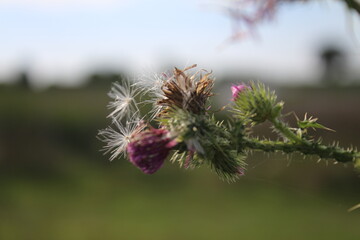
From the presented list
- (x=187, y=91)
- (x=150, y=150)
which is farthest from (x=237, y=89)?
(x=150, y=150)

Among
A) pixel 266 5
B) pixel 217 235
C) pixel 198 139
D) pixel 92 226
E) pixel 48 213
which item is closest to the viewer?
pixel 198 139

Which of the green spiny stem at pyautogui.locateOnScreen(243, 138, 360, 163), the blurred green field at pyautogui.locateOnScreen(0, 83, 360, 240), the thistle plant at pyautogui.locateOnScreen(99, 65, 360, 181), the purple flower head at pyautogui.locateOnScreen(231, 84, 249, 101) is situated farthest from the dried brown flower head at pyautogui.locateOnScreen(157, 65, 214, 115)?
the blurred green field at pyautogui.locateOnScreen(0, 83, 360, 240)

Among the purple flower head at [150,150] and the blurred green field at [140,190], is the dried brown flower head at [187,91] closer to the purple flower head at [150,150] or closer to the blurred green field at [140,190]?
the purple flower head at [150,150]

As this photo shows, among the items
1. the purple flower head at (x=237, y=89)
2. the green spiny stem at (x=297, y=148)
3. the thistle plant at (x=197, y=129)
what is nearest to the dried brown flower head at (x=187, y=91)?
the thistle plant at (x=197, y=129)

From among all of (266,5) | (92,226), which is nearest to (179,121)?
(266,5)

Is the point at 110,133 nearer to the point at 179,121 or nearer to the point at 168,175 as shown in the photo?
the point at 179,121

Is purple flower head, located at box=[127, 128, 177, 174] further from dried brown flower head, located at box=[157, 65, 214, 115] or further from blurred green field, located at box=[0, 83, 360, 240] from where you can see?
blurred green field, located at box=[0, 83, 360, 240]

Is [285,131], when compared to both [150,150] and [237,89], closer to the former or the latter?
[237,89]
